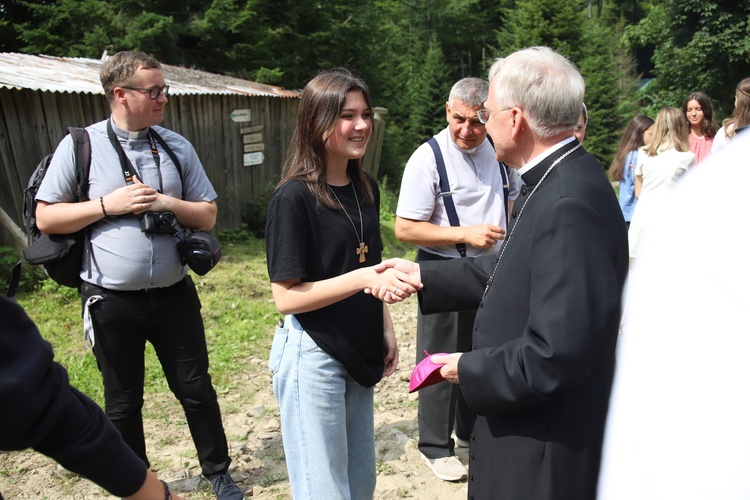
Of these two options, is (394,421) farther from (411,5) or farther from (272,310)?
Result: (411,5)

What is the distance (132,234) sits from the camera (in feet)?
9.78

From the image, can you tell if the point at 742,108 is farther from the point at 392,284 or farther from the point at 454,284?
the point at 392,284

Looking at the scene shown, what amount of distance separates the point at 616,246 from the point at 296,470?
5.03ft

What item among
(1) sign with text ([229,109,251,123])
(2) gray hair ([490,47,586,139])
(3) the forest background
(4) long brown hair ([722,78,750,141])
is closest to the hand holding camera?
(2) gray hair ([490,47,586,139])

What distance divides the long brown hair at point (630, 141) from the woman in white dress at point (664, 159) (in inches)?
31.1

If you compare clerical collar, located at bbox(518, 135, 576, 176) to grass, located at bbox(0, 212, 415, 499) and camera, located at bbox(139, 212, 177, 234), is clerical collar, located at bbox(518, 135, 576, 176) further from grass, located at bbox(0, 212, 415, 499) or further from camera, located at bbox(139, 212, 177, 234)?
grass, located at bbox(0, 212, 415, 499)

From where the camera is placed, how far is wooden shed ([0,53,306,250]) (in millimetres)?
6848

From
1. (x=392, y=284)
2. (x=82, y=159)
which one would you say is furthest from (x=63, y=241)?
(x=392, y=284)

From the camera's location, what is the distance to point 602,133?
29.0m

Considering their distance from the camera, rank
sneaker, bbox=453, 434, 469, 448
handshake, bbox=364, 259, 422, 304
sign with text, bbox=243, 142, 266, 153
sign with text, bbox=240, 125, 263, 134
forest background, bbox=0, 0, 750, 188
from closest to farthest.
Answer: handshake, bbox=364, 259, 422, 304, sneaker, bbox=453, 434, 469, 448, sign with text, bbox=240, 125, 263, 134, sign with text, bbox=243, 142, 266, 153, forest background, bbox=0, 0, 750, 188

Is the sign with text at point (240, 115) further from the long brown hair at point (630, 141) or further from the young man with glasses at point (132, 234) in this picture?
the young man with glasses at point (132, 234)

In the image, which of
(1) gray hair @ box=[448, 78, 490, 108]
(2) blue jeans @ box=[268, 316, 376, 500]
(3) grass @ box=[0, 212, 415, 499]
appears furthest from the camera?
(3) grass @ box=[0, 212, 415, 499]

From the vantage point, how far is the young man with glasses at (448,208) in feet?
11.5

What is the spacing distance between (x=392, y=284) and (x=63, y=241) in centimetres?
175
